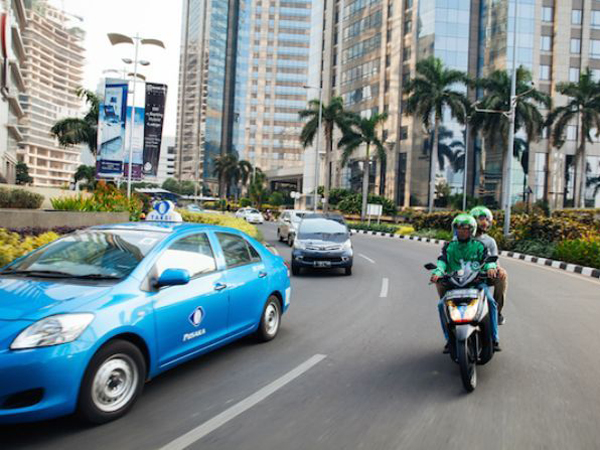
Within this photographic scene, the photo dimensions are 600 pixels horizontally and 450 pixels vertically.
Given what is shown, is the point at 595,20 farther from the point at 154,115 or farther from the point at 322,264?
the point at 322,264

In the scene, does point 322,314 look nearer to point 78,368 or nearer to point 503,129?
point 78,368

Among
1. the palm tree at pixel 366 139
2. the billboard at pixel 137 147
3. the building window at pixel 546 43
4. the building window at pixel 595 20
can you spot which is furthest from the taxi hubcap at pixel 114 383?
the building window at pixel 595 20

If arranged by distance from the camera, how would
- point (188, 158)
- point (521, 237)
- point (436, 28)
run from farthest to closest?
point (188, 158)
point (436, 28)
point (521, 237)

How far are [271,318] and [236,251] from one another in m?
1.05

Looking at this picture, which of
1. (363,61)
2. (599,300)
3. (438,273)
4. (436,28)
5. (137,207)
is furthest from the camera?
(363,61)

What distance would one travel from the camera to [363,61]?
72250 mm

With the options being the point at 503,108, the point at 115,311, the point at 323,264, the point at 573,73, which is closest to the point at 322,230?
the point at 323,264

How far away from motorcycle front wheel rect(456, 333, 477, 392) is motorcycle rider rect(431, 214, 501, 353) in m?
0.48

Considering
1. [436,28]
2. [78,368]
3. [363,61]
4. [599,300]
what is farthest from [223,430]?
[363,61]

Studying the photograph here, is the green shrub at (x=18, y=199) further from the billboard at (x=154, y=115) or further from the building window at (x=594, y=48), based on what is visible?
the building window at (x=594, y=48)

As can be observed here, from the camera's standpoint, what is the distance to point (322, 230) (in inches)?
567

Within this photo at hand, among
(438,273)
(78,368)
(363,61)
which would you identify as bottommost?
(78,368)

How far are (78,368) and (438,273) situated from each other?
347 centimetres

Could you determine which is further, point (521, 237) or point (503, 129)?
point (503, 129)
